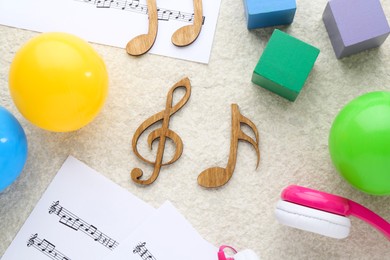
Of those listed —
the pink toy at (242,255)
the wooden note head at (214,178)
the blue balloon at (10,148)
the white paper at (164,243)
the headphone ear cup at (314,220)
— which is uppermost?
the headphone ear cup at (314,220)

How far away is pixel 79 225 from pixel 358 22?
0.63 metres

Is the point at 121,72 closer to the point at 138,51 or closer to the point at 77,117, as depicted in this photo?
the point at 138,51

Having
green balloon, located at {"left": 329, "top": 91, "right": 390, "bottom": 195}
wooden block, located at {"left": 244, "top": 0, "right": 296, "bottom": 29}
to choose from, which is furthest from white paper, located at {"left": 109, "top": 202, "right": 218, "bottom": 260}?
wooden block, located at {"left": 244, "top": 0, "right": 296, "bottom": 29}

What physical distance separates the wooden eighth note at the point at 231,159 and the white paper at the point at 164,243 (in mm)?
91

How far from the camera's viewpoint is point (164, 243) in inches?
Result: 38.5

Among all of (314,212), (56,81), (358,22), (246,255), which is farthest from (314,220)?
(56,81)

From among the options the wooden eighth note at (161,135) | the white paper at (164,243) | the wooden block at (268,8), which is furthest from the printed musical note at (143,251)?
the wooden block at (268,8)

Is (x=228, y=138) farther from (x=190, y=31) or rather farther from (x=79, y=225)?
(x=79, y=225)

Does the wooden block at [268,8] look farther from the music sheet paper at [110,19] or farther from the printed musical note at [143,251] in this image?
the printed musical note at [143,251]

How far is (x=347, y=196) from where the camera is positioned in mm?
991

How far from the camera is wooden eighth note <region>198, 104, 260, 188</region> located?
3.23 feet

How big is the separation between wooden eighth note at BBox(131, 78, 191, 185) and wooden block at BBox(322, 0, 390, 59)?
0.30 meters

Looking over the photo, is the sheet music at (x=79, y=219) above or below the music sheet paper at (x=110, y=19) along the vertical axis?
below

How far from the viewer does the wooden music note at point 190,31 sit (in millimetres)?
1031
